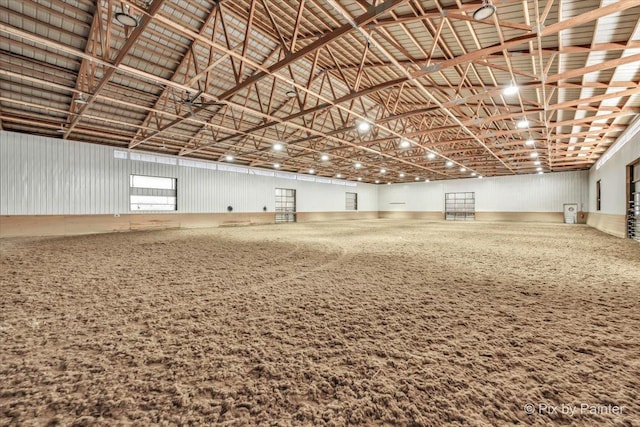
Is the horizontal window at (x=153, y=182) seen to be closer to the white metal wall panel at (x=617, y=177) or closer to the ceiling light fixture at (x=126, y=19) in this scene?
the ceiling light fixture at (x=126, y=19)

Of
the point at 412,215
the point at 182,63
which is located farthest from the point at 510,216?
the point at 182,63

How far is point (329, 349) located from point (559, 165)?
97.0ft

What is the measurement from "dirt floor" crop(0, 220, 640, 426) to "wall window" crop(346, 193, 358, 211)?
27559mm

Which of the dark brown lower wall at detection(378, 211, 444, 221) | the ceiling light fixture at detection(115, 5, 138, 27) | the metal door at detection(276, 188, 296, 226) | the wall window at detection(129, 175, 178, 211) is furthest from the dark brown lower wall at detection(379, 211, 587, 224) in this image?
the ceiling light fixture at detection(115, 5, 138, 27)

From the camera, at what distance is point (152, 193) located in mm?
17391

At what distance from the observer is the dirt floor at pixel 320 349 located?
1710 mm

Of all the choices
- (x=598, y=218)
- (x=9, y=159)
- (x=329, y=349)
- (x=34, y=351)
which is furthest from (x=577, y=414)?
(x=598, y=218)

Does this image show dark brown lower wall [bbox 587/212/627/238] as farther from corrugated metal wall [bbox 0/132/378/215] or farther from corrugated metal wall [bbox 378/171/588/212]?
corrugated metal wall [bbox 0/132/378/215]

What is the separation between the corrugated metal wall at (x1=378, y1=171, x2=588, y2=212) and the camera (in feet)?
80.3

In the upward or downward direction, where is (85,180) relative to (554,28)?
downward

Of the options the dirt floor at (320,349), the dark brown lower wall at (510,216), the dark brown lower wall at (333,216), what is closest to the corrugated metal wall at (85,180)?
the dark brown lower wall at (333,216)

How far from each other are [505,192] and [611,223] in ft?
45.9

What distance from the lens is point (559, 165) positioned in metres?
22.7

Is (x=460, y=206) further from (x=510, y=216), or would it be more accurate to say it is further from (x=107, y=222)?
(x=107, y=222)
